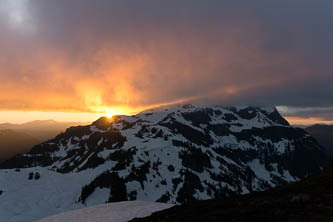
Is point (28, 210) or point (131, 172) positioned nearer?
point (28, 210)

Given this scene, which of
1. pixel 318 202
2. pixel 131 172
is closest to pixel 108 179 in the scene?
pixel 131 172

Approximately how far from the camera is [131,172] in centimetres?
19175

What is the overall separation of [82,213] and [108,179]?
159085 mm

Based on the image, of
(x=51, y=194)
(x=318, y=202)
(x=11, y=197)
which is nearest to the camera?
(x=318, y=202)

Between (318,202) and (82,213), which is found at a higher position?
(318,202)

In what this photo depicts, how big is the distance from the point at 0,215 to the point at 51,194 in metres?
37.2

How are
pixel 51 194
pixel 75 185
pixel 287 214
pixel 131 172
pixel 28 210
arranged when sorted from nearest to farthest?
pixel 287 214 < pixel 28 210 < pixel 51 194 < pixel 75 185 < pixel 131 172

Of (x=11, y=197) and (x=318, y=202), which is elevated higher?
(x=318, y=202)

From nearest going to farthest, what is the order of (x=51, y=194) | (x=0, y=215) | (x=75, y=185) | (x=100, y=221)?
(x=100, y=221), (x=0, y=215), (x=51, y=194), (x=75, y=185)

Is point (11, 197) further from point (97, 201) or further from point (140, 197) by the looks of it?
point (140, 197)

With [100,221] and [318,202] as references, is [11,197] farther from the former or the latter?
[318,202]

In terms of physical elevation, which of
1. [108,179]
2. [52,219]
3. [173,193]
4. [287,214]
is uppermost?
[287,214]

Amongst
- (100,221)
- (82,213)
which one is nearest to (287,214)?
(100,221)

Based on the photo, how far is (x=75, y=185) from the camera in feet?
537
